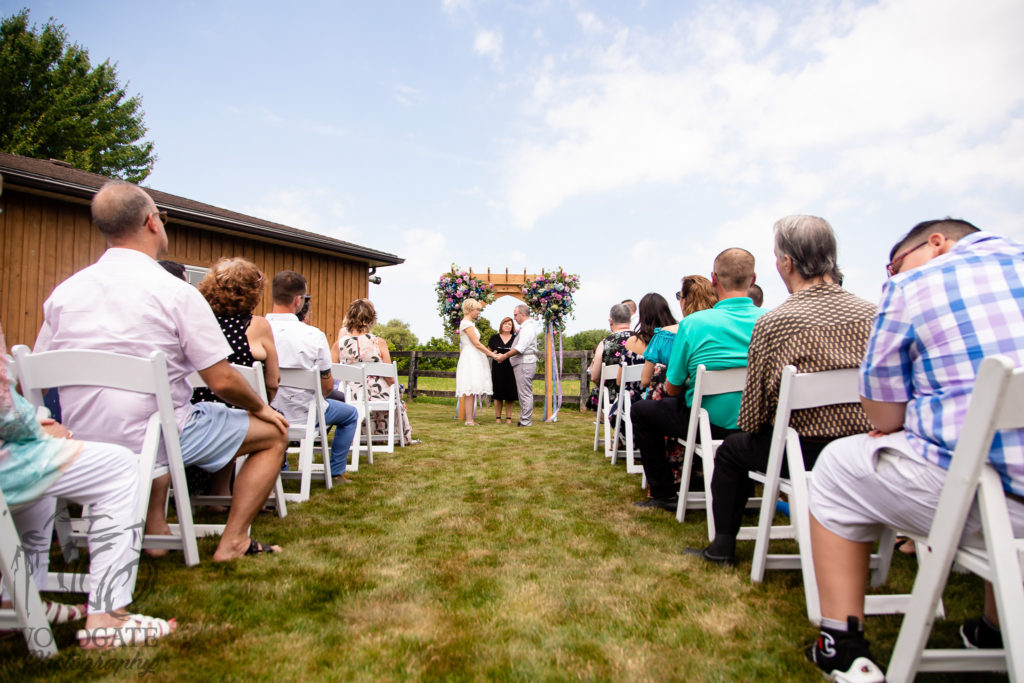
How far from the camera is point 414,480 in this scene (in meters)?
4.81

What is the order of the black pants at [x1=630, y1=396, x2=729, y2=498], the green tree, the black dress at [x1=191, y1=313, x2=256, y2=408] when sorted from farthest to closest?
1. the green tree
2. the black pants at [x1=630, y1=396, x2=729, y2=498]
3. the black dress at [x1=191, y1=313, x2=256, y2=408]

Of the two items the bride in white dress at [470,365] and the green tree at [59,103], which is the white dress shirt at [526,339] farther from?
the green tree at [59,103]

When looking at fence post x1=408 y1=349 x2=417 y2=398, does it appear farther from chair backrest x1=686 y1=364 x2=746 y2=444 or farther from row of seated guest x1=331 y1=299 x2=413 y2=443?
chair backrest x1=686 y1=364 x2=746 y2=444

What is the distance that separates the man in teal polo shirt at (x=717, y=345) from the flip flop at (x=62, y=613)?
2.91 m

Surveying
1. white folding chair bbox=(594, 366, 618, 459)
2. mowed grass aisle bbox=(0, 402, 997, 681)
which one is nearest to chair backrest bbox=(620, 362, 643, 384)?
white folding chair bbox=(594, 366, 618, 459)

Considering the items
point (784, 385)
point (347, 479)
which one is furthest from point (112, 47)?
point (784, 385)

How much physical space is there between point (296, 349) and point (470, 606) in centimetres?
257

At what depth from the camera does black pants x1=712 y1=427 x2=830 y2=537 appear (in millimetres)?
2549

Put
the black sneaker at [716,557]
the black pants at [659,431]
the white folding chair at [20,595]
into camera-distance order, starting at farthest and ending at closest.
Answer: the black pants at [659,431] → the black sneaker at [716,557] → the white folding chair at [20,595]

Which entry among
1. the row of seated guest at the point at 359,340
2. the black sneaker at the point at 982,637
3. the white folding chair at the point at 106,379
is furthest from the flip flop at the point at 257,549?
the row of seated guest at the point at 359,340

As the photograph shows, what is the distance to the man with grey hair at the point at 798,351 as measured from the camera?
2.22m

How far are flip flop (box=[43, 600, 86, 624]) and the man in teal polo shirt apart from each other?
115 inches

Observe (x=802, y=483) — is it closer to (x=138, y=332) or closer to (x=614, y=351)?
(x=138, y=332)

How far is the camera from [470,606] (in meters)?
2.16
